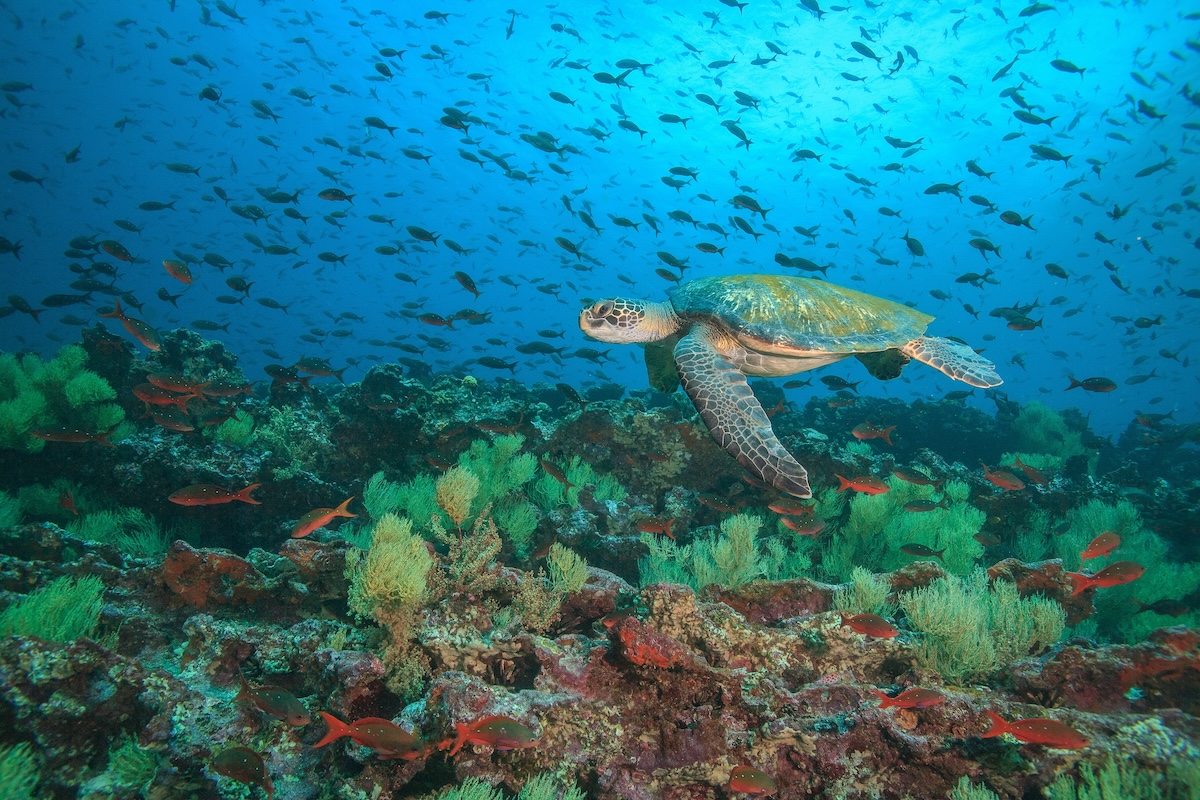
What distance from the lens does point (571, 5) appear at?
39.4 meters

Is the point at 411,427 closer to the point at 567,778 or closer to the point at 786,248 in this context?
the point at 567,778

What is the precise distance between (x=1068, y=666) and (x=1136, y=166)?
6784 cm

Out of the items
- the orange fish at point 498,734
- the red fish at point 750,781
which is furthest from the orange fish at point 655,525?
the orange fish at point 498,734

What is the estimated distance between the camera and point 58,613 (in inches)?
99.3

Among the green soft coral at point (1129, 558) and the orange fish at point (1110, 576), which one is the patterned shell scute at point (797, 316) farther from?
the green soft coral at point (1129, 558)

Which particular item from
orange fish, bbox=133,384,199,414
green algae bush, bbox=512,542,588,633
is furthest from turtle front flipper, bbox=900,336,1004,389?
orange fish, bbox=133,384,199,414

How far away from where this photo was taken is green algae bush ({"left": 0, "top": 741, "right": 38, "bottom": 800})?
1.64m

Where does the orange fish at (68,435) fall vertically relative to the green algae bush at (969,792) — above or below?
below

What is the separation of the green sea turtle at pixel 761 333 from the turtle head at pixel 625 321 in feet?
0.05

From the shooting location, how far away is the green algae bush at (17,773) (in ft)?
5.39

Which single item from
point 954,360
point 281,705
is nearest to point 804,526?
point 954,360

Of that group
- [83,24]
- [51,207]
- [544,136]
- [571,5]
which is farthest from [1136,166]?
[51,207]

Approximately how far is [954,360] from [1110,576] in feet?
10.6

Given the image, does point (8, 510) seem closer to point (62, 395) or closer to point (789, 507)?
point (62, 395)
